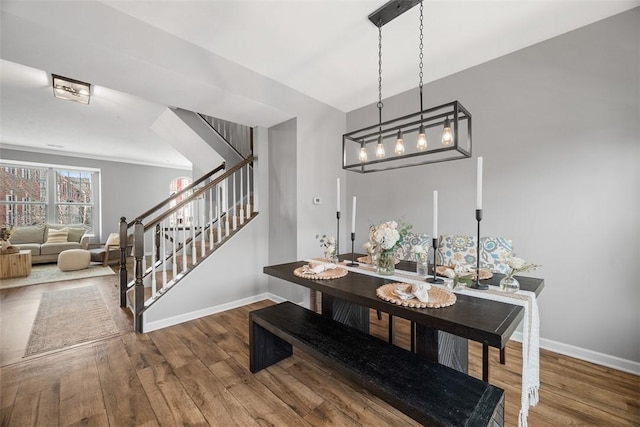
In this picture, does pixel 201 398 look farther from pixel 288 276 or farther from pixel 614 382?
pixel 614 382

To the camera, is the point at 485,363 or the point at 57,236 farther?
the point at 57,236

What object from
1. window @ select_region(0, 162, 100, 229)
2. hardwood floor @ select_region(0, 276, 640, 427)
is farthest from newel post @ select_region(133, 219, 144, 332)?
window @ select_region(0, 162, 100, 229)

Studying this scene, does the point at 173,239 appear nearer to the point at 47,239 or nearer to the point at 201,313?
the point at 201,313

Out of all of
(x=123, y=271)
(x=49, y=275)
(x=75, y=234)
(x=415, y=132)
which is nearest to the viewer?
(x=415, y=132)

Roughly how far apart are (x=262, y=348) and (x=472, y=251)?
6.40 feet

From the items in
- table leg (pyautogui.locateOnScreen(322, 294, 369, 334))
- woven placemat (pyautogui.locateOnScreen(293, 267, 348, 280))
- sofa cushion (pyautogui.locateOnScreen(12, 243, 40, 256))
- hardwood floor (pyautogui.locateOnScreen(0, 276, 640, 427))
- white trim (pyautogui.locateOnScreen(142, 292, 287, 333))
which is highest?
woven placemat (pyautogui.locateOnScreen(293, 267, 348, 280))

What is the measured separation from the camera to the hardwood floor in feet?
5.13

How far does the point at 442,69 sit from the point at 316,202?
2.04 meters

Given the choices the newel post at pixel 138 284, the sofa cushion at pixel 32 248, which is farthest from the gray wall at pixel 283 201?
the sofa cushion at pixel 32 248

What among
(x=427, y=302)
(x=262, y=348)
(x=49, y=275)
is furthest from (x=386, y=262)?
(x=49, y=275)

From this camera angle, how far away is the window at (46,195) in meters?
6.11

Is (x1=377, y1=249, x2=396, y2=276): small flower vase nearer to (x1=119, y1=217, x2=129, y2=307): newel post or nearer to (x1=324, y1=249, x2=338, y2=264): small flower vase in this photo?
(x1=324, y1=249, x2=338, y2=264): small flower vase

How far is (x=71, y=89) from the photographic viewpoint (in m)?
3.15

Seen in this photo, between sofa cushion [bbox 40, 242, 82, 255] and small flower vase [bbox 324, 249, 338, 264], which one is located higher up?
small flower vase [bbox 324, 249, 338, 264]
